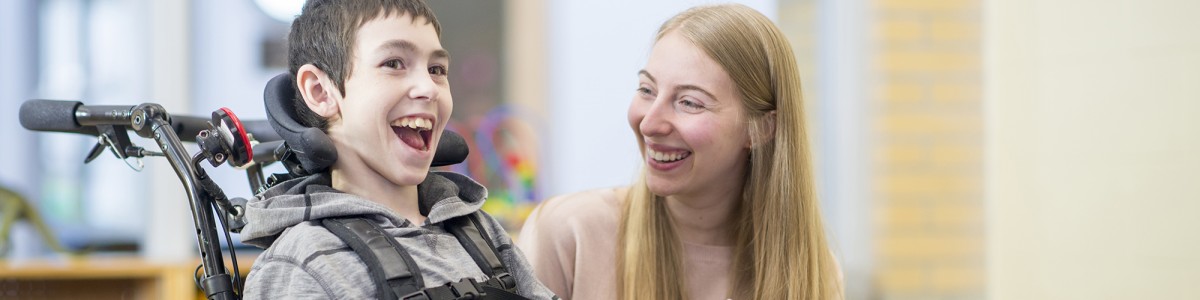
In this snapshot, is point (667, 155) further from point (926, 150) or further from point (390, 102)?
point (926, 150)

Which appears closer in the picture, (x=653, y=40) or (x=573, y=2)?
(x=653, y=40)

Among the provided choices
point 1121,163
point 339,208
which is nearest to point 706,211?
point 339,208

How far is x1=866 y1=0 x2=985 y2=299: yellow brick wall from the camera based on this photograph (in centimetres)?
354

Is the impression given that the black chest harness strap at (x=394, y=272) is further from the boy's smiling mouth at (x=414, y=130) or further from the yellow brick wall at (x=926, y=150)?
the yellow brick wall at (x=926, y=150)

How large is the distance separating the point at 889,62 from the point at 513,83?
3.86 feet

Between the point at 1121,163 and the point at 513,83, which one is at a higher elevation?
the point at 513,83

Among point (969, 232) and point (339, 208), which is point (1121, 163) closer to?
point (969, 232)

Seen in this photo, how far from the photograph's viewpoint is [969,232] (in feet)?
11.9

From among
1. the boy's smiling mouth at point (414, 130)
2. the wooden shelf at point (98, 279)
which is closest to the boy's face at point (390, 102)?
the boy's smiling mouth at point (414, 130)

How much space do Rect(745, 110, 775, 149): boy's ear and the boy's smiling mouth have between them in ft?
2.31

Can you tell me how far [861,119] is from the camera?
3674mm

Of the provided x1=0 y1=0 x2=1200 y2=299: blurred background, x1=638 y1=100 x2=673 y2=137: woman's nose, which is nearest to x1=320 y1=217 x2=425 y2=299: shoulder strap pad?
x1=638 y1=100 x2=673 y2=137: woman's nose

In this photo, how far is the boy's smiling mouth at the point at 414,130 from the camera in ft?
3.86

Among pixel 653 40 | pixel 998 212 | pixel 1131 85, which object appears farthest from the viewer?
pixel 998 212
